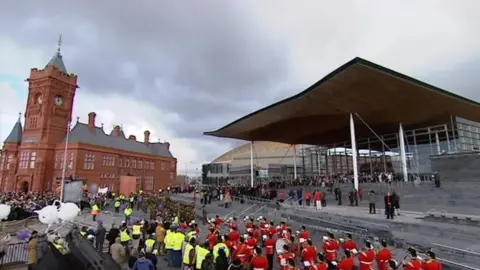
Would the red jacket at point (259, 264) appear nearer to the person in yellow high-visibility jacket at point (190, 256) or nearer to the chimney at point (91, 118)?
the person in yellow high-visibility jacket at point (190, 256)

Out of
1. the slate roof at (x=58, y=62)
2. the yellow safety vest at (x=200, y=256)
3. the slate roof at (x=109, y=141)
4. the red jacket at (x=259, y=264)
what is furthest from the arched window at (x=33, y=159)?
the red jacket at (x=259, y=264)

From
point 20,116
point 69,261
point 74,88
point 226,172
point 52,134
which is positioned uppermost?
point 74,88

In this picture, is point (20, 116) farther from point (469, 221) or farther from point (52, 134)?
point (469, 221)

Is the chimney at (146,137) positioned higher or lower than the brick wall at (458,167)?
higher

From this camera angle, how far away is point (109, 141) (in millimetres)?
60031

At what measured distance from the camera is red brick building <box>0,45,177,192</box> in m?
49.7

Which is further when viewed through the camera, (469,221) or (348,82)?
(348,82)

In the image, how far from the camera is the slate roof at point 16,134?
2131 inches

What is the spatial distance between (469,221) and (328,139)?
35.4m

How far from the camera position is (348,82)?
22.6 metres

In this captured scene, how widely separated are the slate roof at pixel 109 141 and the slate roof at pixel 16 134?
9.73m

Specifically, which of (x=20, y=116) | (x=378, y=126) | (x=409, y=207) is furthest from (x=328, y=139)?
(x=20, y=116)

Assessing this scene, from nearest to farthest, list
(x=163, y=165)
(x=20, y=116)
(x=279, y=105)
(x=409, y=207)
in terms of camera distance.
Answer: (x=409, y=207) → (x=279, y=105) → (x=20, y=116) → (x=163, y=165)

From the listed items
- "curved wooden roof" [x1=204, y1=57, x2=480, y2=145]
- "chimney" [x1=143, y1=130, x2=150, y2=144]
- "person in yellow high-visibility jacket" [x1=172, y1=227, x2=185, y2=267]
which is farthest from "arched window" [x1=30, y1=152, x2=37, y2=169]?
"person in yellow high-visibility jacket" [x1=172, y1=227, x2=185, y2=267]
